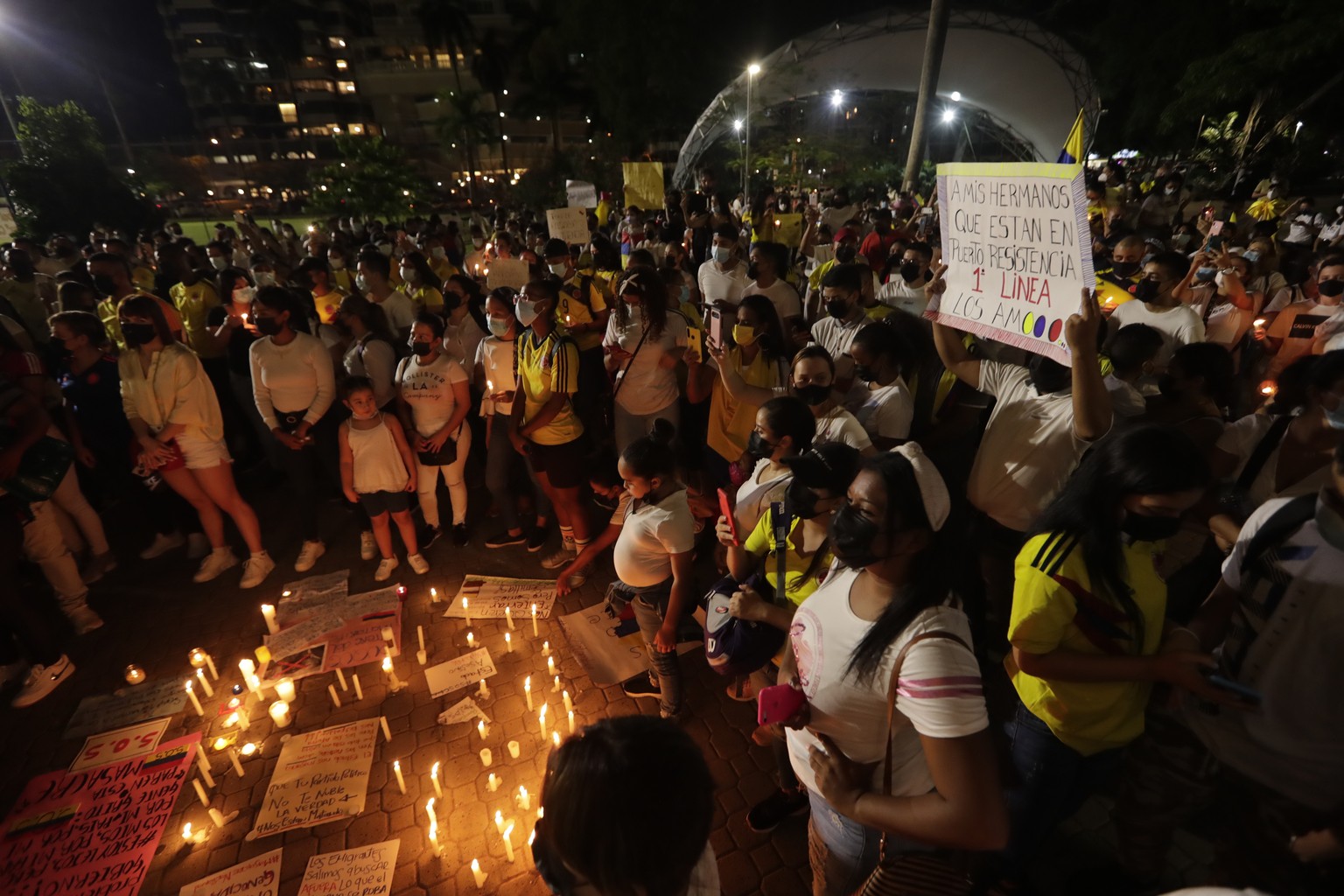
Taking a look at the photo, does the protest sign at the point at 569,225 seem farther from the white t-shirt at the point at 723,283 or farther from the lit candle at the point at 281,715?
the lit candle at the point at 281,715

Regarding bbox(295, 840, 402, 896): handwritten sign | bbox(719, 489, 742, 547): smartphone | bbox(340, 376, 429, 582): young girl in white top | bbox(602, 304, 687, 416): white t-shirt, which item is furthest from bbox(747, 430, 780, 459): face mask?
bbox(340, 376, 429, 582): young girl in white top

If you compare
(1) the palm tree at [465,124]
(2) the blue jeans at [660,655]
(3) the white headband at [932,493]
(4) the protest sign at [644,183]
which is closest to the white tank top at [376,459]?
(2) the blue jeans at [660,655]

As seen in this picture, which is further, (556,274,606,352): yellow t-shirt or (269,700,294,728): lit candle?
(556,274,606,352): yellow t-shirt

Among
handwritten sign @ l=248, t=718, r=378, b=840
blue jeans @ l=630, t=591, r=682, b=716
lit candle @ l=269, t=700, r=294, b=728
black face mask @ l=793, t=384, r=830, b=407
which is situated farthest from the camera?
lit candle @ l=269, t=700, r=294, b=728

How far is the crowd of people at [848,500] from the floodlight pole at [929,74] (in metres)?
9.94

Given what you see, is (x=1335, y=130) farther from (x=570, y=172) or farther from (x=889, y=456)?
(x=889, y=456)

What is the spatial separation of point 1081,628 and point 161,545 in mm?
7608

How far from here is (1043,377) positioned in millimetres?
3307

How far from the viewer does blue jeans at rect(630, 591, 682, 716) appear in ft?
12.2

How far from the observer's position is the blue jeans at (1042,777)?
2.38 m

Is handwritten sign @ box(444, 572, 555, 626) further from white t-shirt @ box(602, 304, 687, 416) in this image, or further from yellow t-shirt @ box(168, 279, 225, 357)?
yellow t-shirt @ box(168, 279, 225, 357)

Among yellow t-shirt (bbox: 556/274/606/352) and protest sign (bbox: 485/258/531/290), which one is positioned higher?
protest sign (bbox: 485/258/531/290)

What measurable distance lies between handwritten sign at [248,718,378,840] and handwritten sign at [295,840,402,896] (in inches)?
10.3

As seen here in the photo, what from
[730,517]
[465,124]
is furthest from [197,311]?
[465,124]
